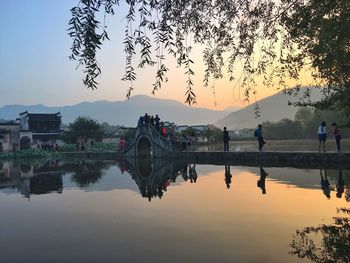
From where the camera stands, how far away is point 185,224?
11148mm

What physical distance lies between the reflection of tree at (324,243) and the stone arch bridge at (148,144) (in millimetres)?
33325

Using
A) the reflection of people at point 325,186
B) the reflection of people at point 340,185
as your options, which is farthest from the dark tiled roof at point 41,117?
the reflection of people at point 340,185

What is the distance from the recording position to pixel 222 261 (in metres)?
7.85

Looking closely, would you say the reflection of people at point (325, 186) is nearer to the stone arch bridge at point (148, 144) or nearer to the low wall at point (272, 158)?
the low wall at point (272, 158)

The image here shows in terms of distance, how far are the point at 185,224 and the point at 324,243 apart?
12.0ft

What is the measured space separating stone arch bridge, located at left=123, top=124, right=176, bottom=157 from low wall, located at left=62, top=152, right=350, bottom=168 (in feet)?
4.50

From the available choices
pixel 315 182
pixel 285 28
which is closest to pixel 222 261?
pixel 285 28

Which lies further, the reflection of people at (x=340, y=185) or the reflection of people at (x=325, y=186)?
the reflection of people at (x=325, y=186)

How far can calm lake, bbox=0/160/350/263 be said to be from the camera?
27.8 ft

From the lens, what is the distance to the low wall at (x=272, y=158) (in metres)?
26.7

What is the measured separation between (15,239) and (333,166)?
20.7m

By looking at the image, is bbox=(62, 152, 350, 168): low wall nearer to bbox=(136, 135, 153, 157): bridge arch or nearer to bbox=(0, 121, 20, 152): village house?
bbox=(136, 135, 153, 157): bridge arch

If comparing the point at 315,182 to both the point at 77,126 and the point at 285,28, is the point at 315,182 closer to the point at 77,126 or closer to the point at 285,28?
the point at 285,28

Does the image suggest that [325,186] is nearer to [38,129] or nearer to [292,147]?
[292,147]
